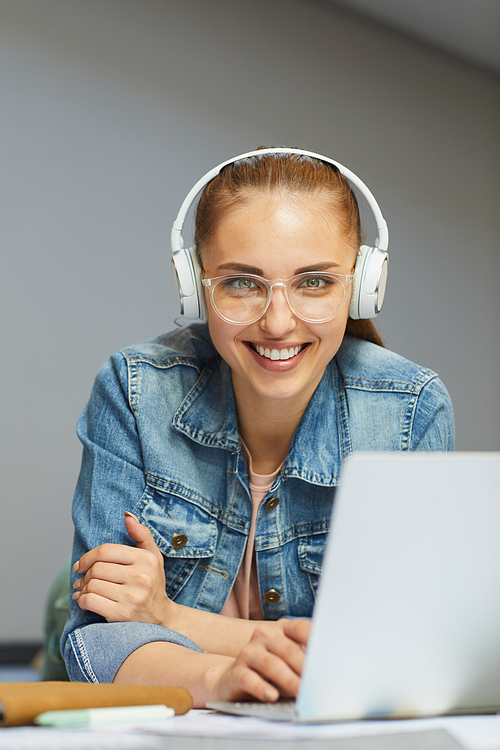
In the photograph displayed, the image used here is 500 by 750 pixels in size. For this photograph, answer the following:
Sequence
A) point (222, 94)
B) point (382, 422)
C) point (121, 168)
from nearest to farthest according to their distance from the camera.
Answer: point (382, 422) → point (121, 168) → point (222, 94)

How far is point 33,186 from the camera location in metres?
2.70

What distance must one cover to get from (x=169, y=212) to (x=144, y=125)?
37 cm

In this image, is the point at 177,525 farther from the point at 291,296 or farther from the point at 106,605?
the point at 291,296

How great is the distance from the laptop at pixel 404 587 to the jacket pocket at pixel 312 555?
61 cm

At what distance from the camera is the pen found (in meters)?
0.56

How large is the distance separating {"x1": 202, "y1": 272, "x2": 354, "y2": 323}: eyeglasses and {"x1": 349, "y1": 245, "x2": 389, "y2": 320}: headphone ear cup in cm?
4

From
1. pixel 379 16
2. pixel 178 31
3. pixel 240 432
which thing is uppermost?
pixel 379 16

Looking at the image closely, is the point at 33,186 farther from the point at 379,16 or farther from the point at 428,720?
the point at 428,720

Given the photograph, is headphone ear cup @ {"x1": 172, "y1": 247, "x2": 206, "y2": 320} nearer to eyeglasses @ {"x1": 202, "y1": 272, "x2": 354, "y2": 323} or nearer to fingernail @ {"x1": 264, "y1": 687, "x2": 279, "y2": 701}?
eyeglasses @ {"x1": 202, "y1": 272, "x2": 354, "y2": 323}

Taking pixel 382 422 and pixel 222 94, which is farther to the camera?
pixel 222 94

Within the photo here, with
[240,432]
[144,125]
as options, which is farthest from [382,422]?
[144,125]

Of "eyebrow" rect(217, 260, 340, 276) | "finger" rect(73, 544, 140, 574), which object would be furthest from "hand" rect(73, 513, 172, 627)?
"eyebrow" rect(217, 260, 340, 276)

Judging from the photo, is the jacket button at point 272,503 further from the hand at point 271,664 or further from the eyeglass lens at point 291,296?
the hand at point 271,664

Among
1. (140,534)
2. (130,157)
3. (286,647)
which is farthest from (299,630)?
(130,157)
